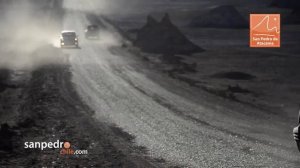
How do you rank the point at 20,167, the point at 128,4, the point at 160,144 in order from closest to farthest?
the point at 20,167 → the point at 160,144 → the point at 128,4

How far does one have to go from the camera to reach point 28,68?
36938 millimetres

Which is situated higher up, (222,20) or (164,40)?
(222,20)

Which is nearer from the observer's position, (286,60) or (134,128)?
(134,128)

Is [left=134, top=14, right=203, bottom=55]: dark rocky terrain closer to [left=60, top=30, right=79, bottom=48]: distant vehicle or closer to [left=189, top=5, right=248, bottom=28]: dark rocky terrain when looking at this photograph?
[left=60, top=30, right=79, bottom=48]: distant vehicle

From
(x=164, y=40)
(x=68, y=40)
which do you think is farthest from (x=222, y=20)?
(x=68, y=40)

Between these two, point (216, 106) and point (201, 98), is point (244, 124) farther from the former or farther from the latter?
point (201, 98)

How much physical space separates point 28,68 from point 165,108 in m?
16.1

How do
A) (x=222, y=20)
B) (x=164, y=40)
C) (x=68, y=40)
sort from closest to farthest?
(x=68, y=40) < (x=164, y=40) < (x=222, y=20)

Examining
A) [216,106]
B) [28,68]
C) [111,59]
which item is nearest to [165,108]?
[216,106]

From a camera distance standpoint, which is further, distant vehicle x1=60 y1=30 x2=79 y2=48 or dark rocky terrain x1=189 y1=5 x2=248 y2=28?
dark rocky terrain x1=189 y1=5 x2=248 y2=28

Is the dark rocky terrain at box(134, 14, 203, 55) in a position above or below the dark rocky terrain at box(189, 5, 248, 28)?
below

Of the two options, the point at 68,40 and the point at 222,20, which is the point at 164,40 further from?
the point at 222,20

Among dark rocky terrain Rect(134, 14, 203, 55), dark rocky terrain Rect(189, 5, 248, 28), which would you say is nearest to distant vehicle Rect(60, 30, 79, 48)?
dark rocky terrain Rect(134, 14, 203, 55)

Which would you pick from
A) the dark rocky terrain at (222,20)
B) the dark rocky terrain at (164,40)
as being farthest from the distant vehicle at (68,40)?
the dark rocky terrain at (222,20)
